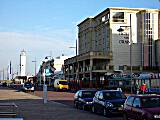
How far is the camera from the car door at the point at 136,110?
1624 cm

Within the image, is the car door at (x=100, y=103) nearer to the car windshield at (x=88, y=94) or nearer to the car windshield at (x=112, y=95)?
the car windshield at (x=112, y=95)

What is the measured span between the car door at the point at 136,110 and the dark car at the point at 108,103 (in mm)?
5049

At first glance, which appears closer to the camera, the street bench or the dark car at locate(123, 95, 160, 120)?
the dark car at locate(123, 95, 160, 120)

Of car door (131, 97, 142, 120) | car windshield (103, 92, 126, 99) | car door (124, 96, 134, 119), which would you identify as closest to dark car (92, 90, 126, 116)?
car windshield (103, 92, 126, 99)

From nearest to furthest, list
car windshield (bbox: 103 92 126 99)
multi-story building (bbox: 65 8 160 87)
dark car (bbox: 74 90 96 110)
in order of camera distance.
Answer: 1. car windshield (bbox: 103 92 126 99)
2. dark car (bbox: 74 90 96 110)
3. multi-story building (bbox: 65 8 160 87)

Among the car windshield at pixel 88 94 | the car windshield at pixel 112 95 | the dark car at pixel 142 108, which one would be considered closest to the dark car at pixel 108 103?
the car windshield at pixel 112 95

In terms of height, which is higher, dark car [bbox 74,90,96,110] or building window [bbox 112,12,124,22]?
building window [bbox 112,12,124,22]

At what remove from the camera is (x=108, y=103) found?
2272cm

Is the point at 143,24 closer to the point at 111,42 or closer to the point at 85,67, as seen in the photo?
the point at 111,42

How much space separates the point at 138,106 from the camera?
16766 millimetres

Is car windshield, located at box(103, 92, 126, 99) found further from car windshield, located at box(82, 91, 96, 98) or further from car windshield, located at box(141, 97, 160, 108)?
car windshield, located at box(141, 97, 160, 108)

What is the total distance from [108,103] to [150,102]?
5938 millimetres

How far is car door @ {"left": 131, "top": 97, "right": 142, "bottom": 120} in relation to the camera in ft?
53.3

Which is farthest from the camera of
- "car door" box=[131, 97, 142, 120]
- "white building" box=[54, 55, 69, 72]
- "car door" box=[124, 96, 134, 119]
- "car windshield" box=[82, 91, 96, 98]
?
"white building" box=[54, 55, 69, 72]
